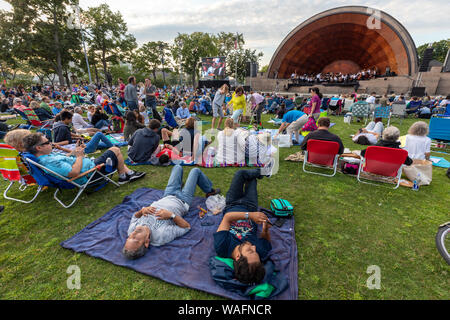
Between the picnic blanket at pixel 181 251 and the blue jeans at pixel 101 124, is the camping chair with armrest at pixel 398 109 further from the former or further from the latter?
the blue jeans at pixel 101 124

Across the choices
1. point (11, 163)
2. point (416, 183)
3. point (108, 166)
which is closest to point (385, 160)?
point (416, 183)

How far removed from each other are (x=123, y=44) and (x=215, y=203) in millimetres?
49265

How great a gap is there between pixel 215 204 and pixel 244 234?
1152mm

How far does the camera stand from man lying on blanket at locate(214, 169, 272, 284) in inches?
81.7

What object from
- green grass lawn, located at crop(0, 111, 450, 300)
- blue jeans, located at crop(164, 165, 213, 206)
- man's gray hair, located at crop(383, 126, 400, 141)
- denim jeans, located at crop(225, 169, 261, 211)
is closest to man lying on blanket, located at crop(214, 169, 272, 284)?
denim jeans, located at crop(225, 169, 261, 211)

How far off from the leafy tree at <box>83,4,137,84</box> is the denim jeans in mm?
41178

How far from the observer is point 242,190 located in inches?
126

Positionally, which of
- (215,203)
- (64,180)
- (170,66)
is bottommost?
(215,203)

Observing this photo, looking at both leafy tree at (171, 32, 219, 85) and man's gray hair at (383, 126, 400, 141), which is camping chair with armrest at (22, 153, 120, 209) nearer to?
man's gray hair at (383, 126, 400, 141)

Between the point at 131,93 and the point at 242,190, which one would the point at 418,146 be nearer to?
the point at 242,190

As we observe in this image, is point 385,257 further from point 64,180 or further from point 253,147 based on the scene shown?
point 64,180

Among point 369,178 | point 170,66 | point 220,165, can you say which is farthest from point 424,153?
point 170,66

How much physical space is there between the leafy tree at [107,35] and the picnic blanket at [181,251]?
133 feet
